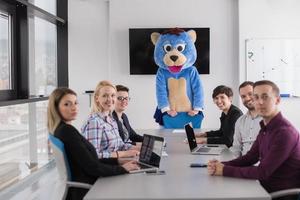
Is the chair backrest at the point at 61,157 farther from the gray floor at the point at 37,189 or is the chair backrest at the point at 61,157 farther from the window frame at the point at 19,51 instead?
the window frame at the point at 19,51

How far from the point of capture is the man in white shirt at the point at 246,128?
312cm

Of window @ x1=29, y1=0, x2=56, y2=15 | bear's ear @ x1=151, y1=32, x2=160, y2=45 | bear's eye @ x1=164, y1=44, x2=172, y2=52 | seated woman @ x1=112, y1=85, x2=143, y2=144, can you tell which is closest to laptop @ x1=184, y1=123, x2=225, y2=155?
seated woman @ x1=112, y1=85, x2=143, y2=144

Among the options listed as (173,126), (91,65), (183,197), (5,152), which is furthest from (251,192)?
(91,65)

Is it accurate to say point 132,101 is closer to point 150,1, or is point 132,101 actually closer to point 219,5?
point 150,1

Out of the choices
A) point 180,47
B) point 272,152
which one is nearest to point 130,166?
point 272,152

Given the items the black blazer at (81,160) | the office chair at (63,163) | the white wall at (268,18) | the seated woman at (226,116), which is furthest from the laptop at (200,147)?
the white wall at (268,18)

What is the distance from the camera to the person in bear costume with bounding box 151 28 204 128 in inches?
219

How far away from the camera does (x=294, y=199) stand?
2217mm

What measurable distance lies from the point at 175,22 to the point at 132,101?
1.37m

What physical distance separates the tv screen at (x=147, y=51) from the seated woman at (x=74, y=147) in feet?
12.0

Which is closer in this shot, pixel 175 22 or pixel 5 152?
pixel 5 152

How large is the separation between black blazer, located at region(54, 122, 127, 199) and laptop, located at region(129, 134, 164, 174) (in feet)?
0.63

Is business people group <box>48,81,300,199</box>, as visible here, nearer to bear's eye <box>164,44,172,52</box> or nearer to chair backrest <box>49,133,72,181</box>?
chair backrest <box>49,133,72,181</box>

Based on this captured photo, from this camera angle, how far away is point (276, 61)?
604cm
